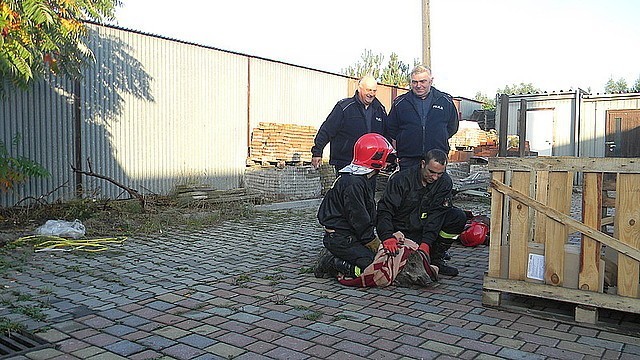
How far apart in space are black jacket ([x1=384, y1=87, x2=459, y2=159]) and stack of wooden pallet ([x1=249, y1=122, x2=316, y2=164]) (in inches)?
285

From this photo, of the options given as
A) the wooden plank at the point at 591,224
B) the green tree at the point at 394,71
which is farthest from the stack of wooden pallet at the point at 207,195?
the green tree at the point at 394,71

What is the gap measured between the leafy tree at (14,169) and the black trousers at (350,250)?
17.1 ft

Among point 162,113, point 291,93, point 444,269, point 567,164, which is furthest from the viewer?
point 291,93

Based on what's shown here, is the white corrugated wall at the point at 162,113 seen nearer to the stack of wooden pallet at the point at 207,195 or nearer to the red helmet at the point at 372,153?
the stack of wooden pallet at the point at 207,195

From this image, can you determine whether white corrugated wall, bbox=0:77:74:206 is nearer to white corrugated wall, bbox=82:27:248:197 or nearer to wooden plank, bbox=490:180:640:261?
white corrugated wall, bbox=82:27:248:197

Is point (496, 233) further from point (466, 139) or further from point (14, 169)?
point (466, 139)

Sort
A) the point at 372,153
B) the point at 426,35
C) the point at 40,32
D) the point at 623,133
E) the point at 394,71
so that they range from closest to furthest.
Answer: the point at 372,153
the point at 40,32
the point at 426,35
the point at 623,133
the point at 394,71

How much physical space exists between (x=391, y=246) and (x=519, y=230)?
117 centimetres

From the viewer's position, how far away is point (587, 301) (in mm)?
4297

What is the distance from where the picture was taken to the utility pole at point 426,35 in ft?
48.4

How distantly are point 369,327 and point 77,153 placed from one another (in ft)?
26.9

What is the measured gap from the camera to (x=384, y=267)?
17.4ft

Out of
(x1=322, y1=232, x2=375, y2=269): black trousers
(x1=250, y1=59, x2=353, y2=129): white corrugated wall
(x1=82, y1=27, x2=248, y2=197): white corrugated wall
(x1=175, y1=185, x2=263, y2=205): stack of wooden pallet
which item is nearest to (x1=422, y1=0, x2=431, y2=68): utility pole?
(x1=250, y1=59, x2=353, y2=129): white corrugated wall

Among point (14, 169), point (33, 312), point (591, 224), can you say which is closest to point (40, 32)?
point (14, 169)
